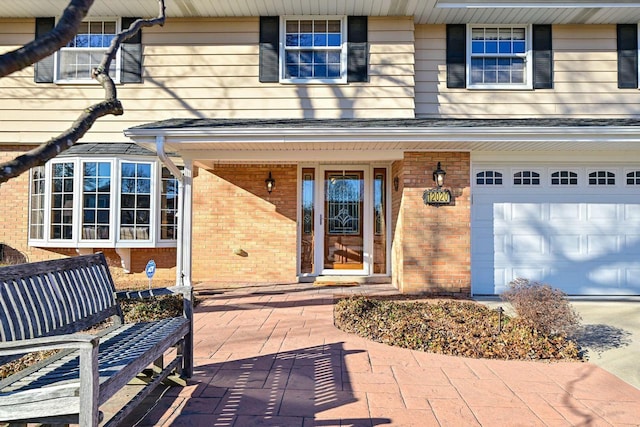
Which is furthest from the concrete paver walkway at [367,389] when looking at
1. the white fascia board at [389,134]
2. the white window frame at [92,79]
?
the white window frame at [92,79]

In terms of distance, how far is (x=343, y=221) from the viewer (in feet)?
29.0

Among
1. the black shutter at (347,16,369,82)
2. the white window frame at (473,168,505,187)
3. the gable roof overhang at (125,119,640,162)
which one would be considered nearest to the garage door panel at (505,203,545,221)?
the white window frame at (473,168,505,187)

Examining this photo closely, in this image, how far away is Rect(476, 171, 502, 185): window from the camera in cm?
739

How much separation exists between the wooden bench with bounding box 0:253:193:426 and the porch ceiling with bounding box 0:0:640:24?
5.86m

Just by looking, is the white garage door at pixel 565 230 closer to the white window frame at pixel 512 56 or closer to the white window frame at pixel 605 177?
the white window frame at pixel 605 177

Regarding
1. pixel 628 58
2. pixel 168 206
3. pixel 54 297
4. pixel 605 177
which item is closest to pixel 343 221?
pixel 168 206

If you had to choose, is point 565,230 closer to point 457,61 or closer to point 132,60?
point 457,61

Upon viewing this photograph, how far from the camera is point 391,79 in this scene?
7.79m

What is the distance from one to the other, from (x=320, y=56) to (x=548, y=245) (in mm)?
5306

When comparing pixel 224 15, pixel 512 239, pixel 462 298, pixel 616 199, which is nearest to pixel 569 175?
pixel 616 199

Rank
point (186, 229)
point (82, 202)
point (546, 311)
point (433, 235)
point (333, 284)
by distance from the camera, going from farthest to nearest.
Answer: point (333, 284), point (82, 202), point (433, 235), point (186, 229), point (546, 311)

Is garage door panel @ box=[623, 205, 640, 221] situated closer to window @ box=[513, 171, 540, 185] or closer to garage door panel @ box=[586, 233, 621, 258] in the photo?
garage door panel @ box=[586, 233, 621, 258]

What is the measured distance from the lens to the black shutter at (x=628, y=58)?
26.0 ft

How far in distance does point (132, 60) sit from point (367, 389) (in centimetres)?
736
